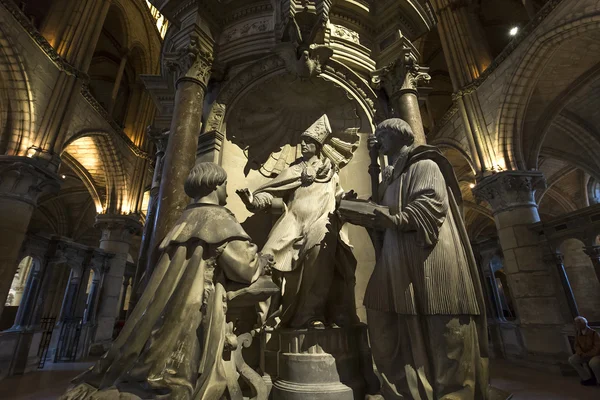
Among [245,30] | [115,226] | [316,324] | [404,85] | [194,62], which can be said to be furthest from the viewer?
[115,226]

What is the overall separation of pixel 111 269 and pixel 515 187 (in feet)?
46.4

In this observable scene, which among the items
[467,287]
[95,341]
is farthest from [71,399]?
[95,341]

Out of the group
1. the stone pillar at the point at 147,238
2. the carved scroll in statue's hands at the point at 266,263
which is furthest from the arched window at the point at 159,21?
the carved scroll in statue's hands at the point at 266,263

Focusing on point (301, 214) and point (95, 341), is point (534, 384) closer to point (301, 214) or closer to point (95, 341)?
point (301, 214)

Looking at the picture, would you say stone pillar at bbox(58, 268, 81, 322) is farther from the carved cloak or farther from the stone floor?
the carved cloak

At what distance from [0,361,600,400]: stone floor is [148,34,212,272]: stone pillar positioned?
4.15 meters

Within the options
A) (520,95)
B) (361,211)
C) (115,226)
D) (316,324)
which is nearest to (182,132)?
(361,211)

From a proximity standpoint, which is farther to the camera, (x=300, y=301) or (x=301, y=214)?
(x=301, y=214)

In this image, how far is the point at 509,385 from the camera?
5.24 m

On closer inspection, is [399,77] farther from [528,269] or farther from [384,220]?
[528,269]

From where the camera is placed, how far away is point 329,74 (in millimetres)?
3553

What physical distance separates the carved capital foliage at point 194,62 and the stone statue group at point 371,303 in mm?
1951

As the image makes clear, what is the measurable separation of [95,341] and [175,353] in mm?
12154

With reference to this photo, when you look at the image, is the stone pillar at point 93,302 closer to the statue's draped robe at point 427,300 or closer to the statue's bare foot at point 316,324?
the statue's bare foot at point 316,324
